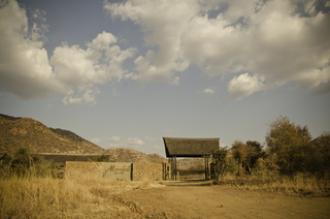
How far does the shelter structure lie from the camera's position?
33188mm

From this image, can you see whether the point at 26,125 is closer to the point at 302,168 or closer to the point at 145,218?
the point at 302,168

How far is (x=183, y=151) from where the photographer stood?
33469 millimetres

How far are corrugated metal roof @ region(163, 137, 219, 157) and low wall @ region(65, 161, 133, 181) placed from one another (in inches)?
219

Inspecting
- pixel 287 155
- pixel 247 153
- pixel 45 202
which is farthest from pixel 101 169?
pixel 45 202

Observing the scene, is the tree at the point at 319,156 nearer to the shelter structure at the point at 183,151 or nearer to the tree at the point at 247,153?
the tree at the point at 247,153

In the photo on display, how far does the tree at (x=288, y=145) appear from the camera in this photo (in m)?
20.1

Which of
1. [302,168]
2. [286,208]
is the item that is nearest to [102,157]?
[302,168]

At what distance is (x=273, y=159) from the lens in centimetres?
2188

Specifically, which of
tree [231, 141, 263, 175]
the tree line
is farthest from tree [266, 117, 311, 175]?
tree [231, 141, 263, 175]

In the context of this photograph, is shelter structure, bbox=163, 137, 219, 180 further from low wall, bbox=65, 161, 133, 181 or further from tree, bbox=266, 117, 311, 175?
tree, bbox=266, 117, 311, 175

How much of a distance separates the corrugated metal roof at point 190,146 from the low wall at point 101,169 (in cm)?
556

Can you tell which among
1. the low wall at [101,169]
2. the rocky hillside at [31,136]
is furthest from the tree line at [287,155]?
the rocky hillside at [31,136]

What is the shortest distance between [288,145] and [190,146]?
1485 cm

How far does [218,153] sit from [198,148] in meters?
8.16
